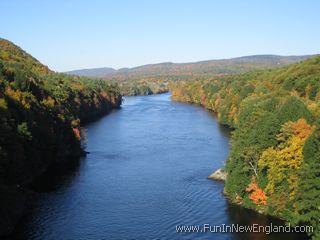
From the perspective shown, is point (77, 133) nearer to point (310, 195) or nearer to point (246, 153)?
point (246, 153)

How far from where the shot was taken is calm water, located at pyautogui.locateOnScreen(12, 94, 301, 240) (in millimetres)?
39781

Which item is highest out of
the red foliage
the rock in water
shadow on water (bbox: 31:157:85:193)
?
the red foliage

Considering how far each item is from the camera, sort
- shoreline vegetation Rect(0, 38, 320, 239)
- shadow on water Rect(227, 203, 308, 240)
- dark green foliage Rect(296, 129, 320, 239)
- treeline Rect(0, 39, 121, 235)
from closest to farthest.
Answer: dark green foliage Rect(296, 129, 320, 239)
shadow on water Rect(227, 203, 308, 240)
shoreline vegetation Rect(0, 38, 320, 239)
treeline Rect(0, 39, 121, 235)

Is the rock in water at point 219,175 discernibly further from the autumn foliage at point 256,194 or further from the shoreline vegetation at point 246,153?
the autumn foliage at point 256,194

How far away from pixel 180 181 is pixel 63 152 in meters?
19.7

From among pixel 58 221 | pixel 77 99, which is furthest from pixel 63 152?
pixel 77 99

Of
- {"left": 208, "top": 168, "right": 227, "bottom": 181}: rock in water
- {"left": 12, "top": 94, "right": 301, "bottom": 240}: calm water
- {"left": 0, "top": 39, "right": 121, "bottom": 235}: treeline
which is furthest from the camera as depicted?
{"left": 208, "top": 168, "right": 227, "bottom": 181}: rock in water

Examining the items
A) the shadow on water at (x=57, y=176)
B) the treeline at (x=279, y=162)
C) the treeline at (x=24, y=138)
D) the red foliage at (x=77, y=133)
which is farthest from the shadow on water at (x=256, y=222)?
the red foliage at (x=77, y=133)

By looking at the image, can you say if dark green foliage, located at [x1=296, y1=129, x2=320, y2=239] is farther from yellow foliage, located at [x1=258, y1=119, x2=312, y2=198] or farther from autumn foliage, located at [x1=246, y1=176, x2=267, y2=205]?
autumn foliage, located at [x1=246, y1=176, x2=267, y2=205]

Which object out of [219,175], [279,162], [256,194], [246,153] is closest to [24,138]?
Result: [219,175]

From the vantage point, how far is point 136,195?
1939 inches

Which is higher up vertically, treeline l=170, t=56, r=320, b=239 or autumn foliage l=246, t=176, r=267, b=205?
treeline l=170, t=56, r=320, b=239

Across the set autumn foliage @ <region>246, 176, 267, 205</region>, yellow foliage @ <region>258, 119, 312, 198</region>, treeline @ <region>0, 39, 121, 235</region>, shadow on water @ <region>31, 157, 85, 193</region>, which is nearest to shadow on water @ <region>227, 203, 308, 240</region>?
autumn foliage @ <region>246, 176, 267, 205</region>

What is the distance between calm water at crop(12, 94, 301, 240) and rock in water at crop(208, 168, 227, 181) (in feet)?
4.21
